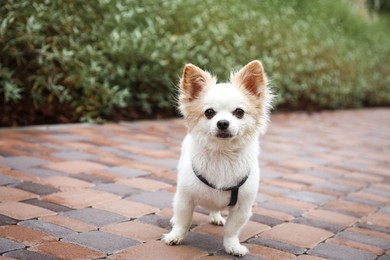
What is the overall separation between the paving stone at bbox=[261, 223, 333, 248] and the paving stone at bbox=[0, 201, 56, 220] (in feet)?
4.40

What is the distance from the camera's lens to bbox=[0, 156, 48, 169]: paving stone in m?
4.04

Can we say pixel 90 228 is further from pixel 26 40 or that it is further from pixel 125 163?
pixel 26 40

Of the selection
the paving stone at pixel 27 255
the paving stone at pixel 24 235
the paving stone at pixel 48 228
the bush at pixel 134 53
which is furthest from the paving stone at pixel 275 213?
the bush at pixel 134 53

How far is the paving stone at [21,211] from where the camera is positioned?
299 centimetres

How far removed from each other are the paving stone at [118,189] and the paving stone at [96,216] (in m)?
0.40

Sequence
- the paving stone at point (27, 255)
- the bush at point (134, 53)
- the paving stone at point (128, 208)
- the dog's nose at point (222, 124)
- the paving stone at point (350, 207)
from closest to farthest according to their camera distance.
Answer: the paving stone at point (27, 255) < the dog's nose at point (222, 124) < the paving stone at point (128, 208) < the paving stone at point (350, 207) < the bush at point (134, 53)

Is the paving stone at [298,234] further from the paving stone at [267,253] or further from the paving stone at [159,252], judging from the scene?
the paving stone at [159,252]

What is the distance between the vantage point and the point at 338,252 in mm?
2965

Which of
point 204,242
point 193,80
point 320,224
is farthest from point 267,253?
point 193,80

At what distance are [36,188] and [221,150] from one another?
1.41m

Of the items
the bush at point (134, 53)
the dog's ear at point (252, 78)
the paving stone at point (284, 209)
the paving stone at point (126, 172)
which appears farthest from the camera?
the bush at point (134, 53)

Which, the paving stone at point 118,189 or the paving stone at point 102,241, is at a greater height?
the paving stone at point 118,189

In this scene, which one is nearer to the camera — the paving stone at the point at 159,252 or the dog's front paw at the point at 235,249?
the paving stone at the point at 159,252

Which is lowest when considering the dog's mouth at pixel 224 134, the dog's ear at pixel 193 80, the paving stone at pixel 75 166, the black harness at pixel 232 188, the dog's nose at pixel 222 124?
the paving stone at pixel 75 166
